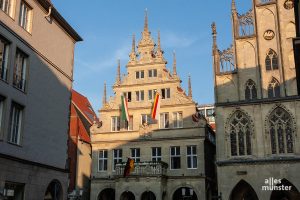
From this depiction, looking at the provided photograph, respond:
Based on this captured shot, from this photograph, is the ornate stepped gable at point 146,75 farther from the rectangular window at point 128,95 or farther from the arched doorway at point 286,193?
the arched doorway at point 286,193

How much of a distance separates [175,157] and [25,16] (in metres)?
20.2

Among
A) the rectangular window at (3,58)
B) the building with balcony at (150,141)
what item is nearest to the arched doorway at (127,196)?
the building with balcony at (150,141)

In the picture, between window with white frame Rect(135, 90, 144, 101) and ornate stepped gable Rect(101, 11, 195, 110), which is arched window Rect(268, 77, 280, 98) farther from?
window with white frame Rect(135, 90, 144, 101)

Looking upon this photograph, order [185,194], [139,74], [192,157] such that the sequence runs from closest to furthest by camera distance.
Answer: [185,194]
[192,157]
[139,74]

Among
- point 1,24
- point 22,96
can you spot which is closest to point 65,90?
A: point 22,96

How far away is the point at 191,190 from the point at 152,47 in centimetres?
1428

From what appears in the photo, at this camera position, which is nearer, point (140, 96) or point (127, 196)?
point (127, 196)

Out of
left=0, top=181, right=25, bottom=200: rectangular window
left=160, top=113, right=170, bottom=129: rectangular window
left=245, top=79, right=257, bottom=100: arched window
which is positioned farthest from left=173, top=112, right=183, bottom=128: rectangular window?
left=0, top=181, right=25, bottom=200: rectangular window

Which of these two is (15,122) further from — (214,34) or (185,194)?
(214,34)

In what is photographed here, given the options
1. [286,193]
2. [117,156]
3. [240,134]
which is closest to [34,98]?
[240,134]

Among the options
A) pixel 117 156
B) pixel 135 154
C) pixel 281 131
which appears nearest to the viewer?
pixel 281 131

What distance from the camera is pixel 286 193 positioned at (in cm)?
3189

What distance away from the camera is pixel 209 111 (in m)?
70.3

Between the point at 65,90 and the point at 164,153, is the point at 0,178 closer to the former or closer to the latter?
the point at 65,90
